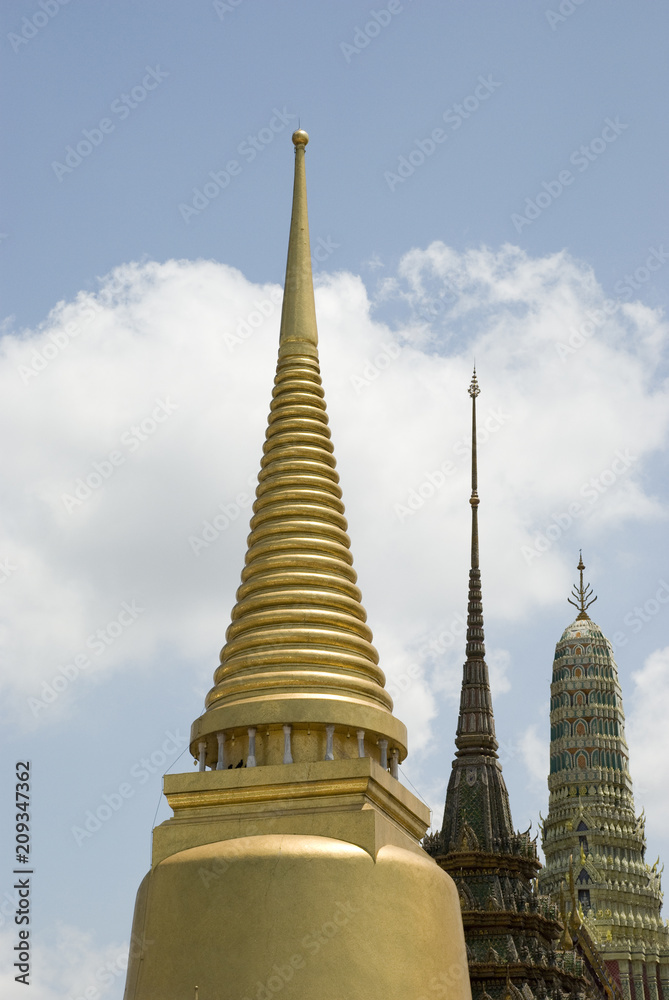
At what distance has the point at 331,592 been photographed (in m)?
19.8

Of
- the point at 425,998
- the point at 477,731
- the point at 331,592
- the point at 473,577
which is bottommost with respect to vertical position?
the point at 425,998

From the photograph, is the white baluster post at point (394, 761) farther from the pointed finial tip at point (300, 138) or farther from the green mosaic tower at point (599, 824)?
the green mosaic tower at point (599, 824)

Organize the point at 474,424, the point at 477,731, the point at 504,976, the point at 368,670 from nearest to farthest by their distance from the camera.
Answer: the point at 368,670 → the point at 504,976 → the point at 477,731 → the point at 474,424

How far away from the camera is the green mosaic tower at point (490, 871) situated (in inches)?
1315

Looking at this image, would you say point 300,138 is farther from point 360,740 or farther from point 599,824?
point 599,824

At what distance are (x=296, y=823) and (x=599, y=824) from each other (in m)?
45.4

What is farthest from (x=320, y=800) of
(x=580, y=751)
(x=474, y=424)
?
(x=580, y=751)

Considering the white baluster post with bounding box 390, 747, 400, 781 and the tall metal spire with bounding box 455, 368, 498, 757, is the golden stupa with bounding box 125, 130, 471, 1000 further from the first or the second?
the tall metal spire with bounding box 455, 368, 498, 757

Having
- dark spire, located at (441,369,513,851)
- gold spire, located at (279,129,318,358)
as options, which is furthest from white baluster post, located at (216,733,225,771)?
dark spire, located at (441,369,513,851)

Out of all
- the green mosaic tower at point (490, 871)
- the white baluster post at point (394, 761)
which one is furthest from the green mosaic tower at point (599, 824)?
the white baluster post at point (394, 761)

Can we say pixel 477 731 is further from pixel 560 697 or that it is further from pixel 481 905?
pixel 560 697

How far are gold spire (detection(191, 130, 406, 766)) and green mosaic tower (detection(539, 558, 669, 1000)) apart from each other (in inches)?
1444

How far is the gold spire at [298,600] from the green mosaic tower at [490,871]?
15030 mm

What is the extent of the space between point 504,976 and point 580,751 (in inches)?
1219
